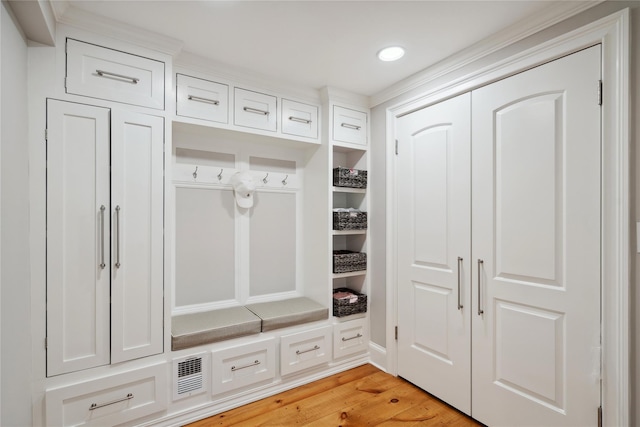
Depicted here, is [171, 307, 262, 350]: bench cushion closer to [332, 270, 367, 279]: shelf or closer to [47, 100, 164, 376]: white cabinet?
[47, 100, 164, 376]: white cabinet

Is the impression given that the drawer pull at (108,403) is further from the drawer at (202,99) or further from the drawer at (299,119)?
the drawer at (299,119)

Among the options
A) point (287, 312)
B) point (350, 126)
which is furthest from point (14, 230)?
point (350, 126)

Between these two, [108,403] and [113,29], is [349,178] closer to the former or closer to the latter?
[113,29]

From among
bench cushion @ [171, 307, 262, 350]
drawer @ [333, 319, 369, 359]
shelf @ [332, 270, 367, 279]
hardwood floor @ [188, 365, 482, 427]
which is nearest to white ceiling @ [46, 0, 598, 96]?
shelf @ [332, 270, 367, 279]

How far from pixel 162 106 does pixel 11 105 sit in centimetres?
73

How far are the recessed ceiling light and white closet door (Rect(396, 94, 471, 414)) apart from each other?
466 millimetres

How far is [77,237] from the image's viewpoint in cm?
176

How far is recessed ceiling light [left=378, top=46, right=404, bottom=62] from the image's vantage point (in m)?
2.08

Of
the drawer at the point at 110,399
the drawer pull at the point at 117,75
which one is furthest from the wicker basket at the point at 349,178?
the drawer at the point at 110,399

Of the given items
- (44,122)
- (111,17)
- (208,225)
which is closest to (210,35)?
(111,17)

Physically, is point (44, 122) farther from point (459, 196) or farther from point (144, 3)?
point (459, 196)

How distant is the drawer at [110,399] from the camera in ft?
5.60

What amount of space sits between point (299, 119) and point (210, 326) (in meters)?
1.73

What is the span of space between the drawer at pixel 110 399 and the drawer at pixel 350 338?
1325 mm
